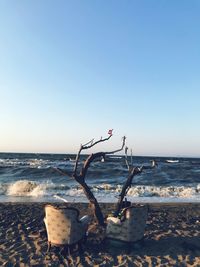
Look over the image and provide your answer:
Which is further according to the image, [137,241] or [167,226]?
[167,226]

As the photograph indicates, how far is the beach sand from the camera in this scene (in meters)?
9.16

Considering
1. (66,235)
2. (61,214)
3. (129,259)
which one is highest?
(61,214)

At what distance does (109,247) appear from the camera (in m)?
10.1

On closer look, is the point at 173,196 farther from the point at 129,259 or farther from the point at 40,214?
the point at 129,259

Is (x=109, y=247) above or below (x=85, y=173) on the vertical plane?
below

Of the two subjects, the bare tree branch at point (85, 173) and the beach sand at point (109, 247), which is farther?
the bare tree branch at point (85, 173)

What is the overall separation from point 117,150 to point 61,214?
9.51ft

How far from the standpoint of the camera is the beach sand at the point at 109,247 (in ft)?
30.1

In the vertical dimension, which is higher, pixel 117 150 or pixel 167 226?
pixel 117 150

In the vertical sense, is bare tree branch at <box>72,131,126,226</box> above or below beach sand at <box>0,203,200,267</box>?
above

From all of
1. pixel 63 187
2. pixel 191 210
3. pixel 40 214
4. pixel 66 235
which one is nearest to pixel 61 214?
pixel 66 235

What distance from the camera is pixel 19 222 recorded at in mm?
13539

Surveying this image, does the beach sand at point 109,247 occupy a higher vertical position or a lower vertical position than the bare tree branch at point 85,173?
lower

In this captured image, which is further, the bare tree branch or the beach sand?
the bare tree branch
